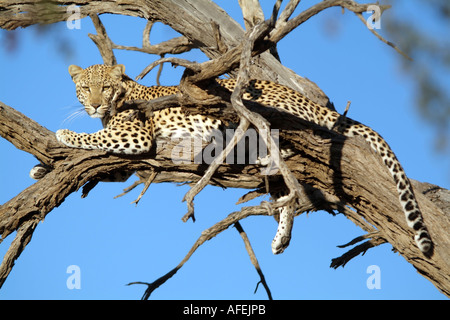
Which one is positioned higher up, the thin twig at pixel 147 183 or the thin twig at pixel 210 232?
the thin twig at pixel 147 183

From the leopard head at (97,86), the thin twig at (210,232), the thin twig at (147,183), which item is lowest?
the thin twig at (210,232)

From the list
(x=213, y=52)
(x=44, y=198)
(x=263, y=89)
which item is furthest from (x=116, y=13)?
(x=44, y=198)

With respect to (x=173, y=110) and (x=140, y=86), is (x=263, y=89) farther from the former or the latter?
(x=140, y=86)

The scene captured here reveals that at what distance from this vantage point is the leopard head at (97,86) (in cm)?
718

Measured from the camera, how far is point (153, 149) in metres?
6.82

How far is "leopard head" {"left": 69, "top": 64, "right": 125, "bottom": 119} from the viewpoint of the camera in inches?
283

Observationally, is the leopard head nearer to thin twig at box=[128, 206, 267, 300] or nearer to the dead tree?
the dead tree

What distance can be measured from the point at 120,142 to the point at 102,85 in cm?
104

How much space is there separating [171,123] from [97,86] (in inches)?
39.3

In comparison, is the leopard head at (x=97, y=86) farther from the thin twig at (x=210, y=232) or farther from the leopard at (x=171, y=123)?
the thin twig at (x=210, y=232)

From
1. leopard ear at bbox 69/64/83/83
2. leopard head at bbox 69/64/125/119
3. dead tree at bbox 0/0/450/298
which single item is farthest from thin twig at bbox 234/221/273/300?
leopard ear at bbox 69/64/83/83

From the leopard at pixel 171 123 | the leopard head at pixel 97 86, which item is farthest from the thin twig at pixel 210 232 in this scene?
the leopard head at pixel 97 86

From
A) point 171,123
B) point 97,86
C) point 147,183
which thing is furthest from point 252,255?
point 97,86

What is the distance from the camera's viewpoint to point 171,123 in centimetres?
722
